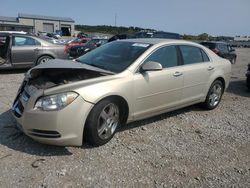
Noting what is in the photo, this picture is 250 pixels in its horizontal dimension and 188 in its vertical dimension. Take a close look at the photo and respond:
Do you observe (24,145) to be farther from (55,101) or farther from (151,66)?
(151,66)

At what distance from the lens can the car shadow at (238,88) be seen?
8.16m

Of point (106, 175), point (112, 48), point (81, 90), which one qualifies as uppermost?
point (112, 48)

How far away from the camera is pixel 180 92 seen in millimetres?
4996

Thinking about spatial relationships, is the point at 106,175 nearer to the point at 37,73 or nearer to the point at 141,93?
the point at 141,93

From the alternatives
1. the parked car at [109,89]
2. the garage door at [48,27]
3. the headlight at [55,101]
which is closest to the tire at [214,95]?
the parked car at [109,89]

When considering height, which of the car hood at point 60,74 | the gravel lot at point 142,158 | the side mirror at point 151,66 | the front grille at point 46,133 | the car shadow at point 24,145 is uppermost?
the side mirror at point 151,66

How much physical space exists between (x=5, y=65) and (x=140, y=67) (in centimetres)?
649

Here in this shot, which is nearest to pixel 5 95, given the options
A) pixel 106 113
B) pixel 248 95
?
pixel 106 113

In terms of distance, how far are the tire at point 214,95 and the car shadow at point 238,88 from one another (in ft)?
7.07

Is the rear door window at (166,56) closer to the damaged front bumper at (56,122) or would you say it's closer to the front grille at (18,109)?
the damaged front bumper at (56,122)

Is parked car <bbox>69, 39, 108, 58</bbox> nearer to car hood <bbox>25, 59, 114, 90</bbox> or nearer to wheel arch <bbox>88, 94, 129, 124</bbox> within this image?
car hood <bbox>25, 59, 114, 90</bbox>

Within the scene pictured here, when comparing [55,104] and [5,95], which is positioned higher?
[55,104]

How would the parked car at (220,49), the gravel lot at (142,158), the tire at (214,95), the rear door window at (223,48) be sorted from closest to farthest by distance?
the gravel lot at (142,158) < the tire at (214,95) < the parked car at (220,49) < the rear door window at (223,48)

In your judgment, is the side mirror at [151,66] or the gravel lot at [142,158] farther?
the side mirror at [151,66]
